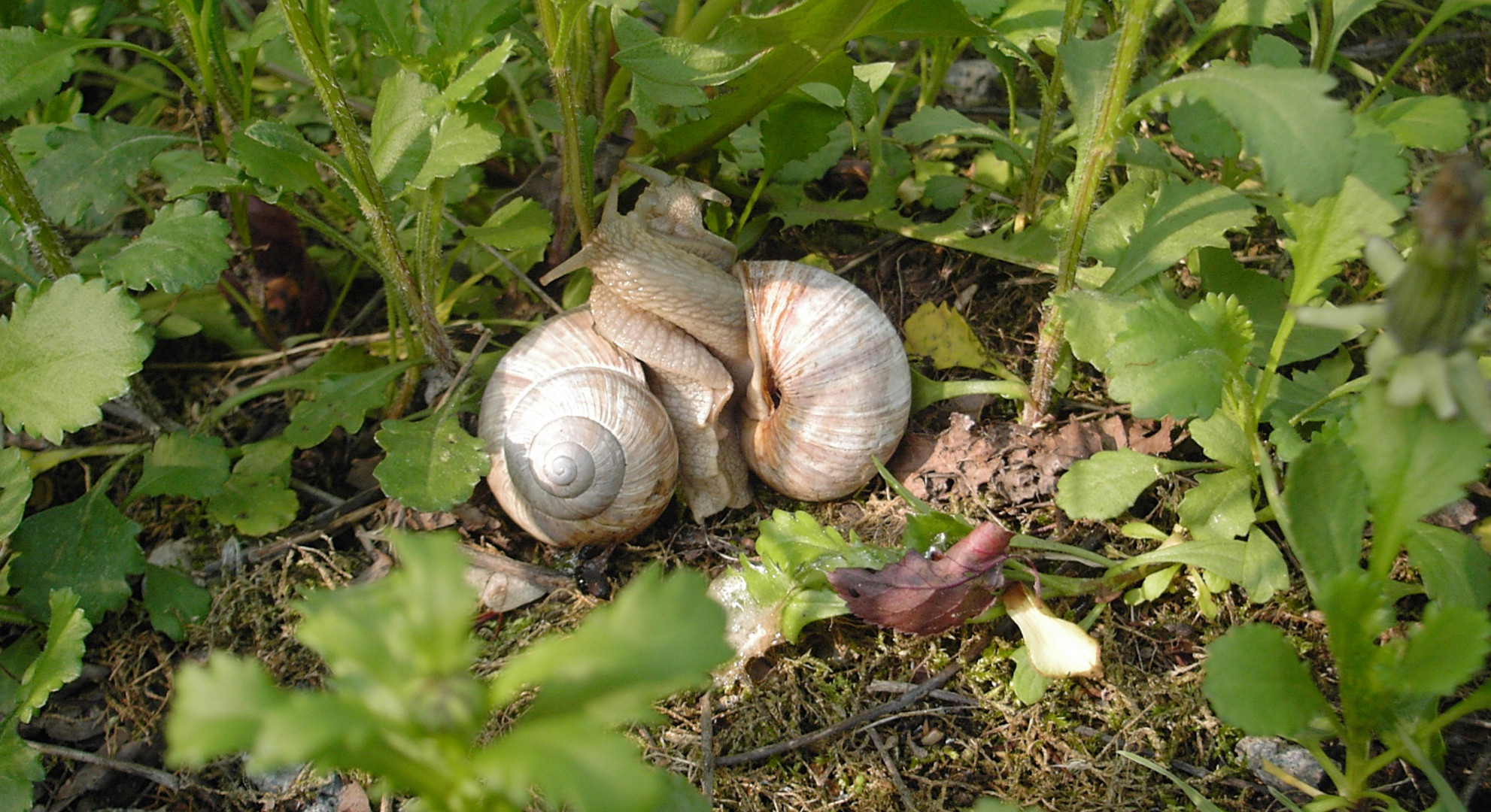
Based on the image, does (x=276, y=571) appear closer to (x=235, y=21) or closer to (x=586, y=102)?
(x=586, y=102)

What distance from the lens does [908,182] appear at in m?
A: 2.99

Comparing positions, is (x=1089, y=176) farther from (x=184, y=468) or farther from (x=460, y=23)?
(x=184, y=468)

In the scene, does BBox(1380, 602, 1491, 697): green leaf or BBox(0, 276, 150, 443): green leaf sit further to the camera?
BBox(0, 276, 150, 443): green leaf

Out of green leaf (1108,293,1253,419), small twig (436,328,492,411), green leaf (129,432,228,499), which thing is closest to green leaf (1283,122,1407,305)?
green leaf (1108,293,1253,419)

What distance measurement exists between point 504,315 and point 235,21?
62.4 inches

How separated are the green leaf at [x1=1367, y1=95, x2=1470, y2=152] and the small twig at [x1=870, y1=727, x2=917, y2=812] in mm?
1673

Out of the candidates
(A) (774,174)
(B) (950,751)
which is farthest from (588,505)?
(A) (774,174)

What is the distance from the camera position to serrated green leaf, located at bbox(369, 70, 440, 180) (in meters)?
2.27

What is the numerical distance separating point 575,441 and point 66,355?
1104 mm

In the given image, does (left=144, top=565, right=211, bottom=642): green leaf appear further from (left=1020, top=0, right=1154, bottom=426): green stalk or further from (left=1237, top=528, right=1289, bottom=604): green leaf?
(left=1237, top=528, right=1289, bottom=604): green leaf

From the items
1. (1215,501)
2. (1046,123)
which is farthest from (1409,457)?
(1046,123)

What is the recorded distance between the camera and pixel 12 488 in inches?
83.4

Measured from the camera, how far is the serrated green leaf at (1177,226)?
2080 millimetres

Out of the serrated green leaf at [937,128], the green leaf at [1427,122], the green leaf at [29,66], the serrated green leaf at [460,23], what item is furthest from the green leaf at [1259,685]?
the green leaf at [29,66]
